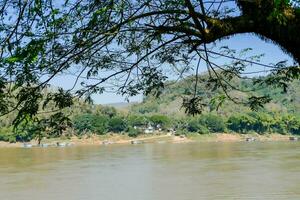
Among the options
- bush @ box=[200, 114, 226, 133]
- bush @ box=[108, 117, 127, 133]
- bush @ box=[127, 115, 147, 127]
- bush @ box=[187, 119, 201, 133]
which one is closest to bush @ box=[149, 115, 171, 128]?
bush @ box=[127, 115, 147, 127]

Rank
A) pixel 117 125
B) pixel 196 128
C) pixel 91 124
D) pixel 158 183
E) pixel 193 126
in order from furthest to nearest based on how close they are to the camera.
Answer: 1. pixel 196 128
2. pixel 193 126
3. pixel 117 125
4. pixel 91 124
5. pixel 158 183

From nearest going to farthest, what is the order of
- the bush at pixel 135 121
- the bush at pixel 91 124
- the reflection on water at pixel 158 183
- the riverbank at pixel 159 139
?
the reflection on water at pixel 158 183, the bush at pixel 91 124, the riverbank at pixel 159 139, the bush at pixel 135 121

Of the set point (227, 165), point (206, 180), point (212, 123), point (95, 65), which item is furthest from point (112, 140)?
point (95, 65)

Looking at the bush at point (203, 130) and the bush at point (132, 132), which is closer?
the bush at point (132, 132)

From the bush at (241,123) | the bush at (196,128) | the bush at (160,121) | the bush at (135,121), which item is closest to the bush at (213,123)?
the bush at (196,128)

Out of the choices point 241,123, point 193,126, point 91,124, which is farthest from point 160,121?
point 241,123

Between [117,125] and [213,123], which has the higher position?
[213,123]

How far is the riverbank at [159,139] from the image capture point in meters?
98.9

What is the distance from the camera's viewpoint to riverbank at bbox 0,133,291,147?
9888 cm

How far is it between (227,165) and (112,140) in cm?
6231

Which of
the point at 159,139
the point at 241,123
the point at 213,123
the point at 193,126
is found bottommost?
the point at 159,139

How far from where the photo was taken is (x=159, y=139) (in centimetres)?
10156

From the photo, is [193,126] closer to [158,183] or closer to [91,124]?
[91,124]

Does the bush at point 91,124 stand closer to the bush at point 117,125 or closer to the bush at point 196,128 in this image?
the bush at point 117,125
